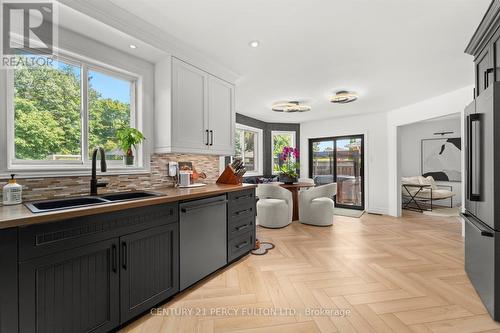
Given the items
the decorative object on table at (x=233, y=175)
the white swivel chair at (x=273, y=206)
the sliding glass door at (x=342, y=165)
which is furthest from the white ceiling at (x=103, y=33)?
the sliding glass door at (x=342, y=165)

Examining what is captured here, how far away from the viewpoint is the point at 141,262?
1689 mm

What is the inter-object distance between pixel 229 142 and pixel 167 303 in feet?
6.55

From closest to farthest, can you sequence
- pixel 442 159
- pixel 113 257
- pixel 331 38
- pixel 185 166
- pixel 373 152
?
1. pixel 113 257
2. pixel 331 38
3. pixel 185 166
4. pixel 373 152
5. pixel 442 159

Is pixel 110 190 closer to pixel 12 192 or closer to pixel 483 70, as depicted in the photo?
pixel 12 192

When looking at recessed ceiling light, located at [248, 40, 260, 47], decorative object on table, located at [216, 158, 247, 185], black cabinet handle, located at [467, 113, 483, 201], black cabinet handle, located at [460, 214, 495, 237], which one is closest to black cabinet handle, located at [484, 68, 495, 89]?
black cabinet handle, located at [467, 113, 483, 201]

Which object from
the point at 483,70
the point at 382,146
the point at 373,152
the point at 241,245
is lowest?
the point at 241,245

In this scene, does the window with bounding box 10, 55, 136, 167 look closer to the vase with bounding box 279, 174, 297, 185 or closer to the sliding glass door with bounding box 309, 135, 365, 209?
the vase with bounding box 279, 174, 297, 185

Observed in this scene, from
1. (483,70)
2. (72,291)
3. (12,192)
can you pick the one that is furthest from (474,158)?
(12,192)

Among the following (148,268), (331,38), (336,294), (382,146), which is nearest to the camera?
(148,268)

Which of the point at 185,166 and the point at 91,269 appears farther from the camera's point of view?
the point at 185,166

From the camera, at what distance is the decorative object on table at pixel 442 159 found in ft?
19.5

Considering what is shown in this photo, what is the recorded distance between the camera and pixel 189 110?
261 centimetres

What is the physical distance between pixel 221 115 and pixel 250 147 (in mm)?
2898

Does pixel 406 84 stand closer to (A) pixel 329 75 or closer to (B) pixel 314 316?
(A) pixel 329 75
